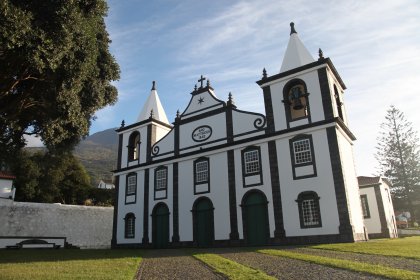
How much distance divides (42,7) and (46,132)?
13.6 feet

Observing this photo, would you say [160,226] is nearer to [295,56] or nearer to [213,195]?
[213,195]

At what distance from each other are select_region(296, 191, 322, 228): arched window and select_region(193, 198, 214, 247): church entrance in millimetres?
5658

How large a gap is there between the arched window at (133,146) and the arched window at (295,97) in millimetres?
12835

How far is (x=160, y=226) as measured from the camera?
23.4m

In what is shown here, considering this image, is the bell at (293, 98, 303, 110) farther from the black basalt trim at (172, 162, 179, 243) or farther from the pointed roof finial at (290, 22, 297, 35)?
the black basalt trim at (172, 162, 179, 243)

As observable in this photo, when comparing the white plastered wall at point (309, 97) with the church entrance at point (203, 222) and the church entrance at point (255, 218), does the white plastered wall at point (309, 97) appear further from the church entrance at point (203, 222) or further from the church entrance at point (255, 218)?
the church entrance at point (203, 222)

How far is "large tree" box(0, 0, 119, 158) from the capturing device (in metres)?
9.28

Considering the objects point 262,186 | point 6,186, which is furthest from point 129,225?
point 6,186

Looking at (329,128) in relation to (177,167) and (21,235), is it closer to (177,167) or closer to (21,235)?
(177,167)

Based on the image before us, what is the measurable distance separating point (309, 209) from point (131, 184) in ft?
46.5

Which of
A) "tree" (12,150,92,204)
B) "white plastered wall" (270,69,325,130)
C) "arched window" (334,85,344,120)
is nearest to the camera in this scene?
"white plastered wall" (270,69,325,130)

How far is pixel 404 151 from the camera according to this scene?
4159 centimetres

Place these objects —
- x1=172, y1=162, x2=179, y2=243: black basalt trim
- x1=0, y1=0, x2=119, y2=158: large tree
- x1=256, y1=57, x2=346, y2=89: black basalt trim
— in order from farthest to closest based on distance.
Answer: x1=172, y1=162, x2=179, y2=243: black basalt trim < x1=256, y1=57, x2=346, y2=89: black basalt trim < x1=0, y1=0, x2=119, y2=158: large tree

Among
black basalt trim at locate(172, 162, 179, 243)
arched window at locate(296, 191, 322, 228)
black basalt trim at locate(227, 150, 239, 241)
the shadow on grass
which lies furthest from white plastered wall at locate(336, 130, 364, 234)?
black basalt trim at locate(172, 162, 179, 243)
